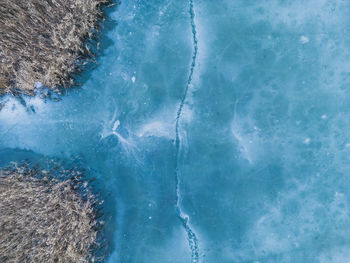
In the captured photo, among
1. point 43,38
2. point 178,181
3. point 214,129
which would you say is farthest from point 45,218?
point 214,129

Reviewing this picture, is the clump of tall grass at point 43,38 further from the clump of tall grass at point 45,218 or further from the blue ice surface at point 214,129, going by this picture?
the clump of tall grass at point 45,218

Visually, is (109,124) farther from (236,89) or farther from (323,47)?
(323,47)

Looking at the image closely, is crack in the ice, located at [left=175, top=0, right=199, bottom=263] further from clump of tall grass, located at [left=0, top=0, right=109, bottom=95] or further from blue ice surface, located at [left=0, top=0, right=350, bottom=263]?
clump of tall grass, located at [left=0, top=0, right=109, bottom=95]

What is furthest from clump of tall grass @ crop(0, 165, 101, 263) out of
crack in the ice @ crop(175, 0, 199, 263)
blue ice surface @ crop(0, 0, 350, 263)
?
crack in the ice @ crop(175, 0, 199, 263)

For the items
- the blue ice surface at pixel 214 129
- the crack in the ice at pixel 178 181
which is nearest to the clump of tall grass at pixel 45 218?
the blue ice surface at pixel 214 129

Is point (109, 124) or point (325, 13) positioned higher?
point (325, 13)

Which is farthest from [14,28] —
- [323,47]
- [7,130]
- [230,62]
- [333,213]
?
[333,213]
